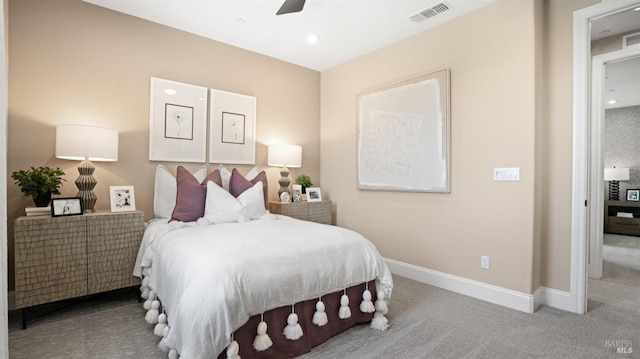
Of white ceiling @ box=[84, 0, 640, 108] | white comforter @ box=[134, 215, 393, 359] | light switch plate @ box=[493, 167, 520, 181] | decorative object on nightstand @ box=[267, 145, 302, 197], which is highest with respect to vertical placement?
white ceiling @ box=[84, 0, 640, 108]

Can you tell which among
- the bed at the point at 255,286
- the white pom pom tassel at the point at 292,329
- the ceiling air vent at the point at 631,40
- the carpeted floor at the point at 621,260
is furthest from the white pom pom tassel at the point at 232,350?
the ceiling air vent at the point at 631,40

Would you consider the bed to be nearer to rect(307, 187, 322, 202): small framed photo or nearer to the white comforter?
the white comforter

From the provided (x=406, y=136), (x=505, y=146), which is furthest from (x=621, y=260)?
(x=406, y=136)

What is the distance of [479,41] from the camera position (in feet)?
9.77

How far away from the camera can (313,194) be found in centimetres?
432

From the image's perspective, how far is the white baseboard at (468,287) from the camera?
8.77 ft

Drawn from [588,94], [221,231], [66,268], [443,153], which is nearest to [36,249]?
[66,268]

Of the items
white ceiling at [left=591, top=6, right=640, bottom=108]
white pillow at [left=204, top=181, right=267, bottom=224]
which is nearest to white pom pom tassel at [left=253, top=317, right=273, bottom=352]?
white pillow at [left=204, top=181, right=267, bottom=224]

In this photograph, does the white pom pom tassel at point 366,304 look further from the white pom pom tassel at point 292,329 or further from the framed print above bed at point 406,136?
the framed print above bed at point 406,136

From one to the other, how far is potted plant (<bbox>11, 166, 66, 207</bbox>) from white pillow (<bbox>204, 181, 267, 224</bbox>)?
117 centimetres

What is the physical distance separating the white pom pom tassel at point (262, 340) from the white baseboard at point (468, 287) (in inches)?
81.8

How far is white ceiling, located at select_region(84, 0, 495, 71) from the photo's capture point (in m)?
2.93

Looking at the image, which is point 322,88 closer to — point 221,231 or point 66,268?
point 221,231

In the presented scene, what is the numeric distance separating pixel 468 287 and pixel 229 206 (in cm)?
241
